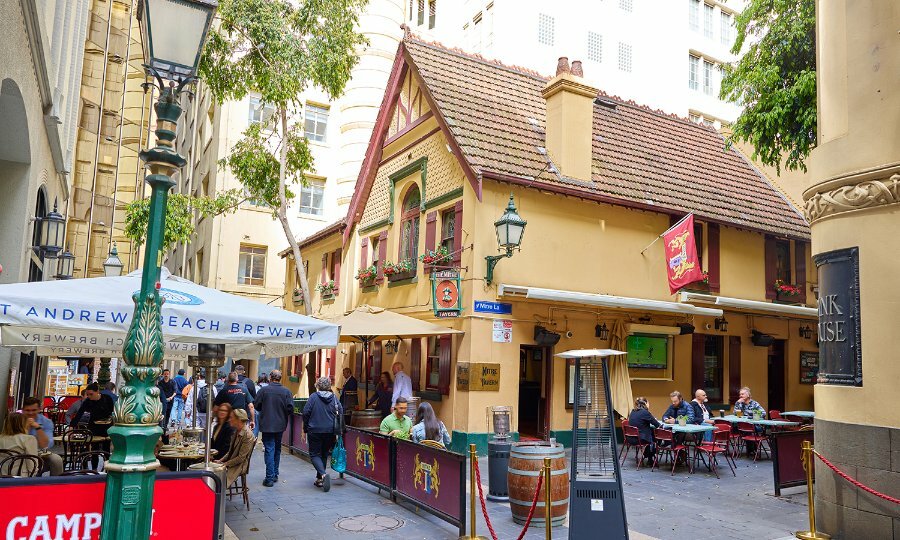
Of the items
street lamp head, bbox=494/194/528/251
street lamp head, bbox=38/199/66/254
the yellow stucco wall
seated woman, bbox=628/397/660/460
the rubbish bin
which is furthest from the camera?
the yellow stucco wall

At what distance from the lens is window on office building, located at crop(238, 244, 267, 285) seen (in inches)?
1129

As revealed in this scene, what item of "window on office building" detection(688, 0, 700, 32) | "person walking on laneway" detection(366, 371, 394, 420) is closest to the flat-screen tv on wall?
"person walking on laneway" detection(366, 371, 394, 420)

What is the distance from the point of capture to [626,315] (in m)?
16.3

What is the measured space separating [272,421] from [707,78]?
32.8 m

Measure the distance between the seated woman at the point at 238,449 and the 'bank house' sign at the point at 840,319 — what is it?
736 cm

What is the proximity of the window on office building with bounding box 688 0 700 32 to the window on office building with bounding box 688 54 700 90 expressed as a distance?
56.1 inches

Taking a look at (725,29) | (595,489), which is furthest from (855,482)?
(725,29)

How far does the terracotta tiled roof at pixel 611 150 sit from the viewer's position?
15.8m

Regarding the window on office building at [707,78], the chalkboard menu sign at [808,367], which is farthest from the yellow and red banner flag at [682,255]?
the window on office building at [707,78]

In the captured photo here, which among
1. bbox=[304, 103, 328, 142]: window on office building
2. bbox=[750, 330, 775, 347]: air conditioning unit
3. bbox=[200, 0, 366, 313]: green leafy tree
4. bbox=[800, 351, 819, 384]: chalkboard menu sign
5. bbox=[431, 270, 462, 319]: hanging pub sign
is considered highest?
bbox=[304, 103, 328, 142]: window on office building

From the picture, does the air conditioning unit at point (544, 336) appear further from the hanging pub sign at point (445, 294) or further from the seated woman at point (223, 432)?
the seated woman at point (223, 432)

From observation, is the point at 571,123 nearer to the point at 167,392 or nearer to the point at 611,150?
the point at 611,150

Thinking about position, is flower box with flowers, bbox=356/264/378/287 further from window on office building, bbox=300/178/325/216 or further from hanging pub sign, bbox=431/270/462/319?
window on office building, bbox=300/178/325/216

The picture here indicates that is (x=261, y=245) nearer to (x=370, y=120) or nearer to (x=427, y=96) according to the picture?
(x=370, y=120)
